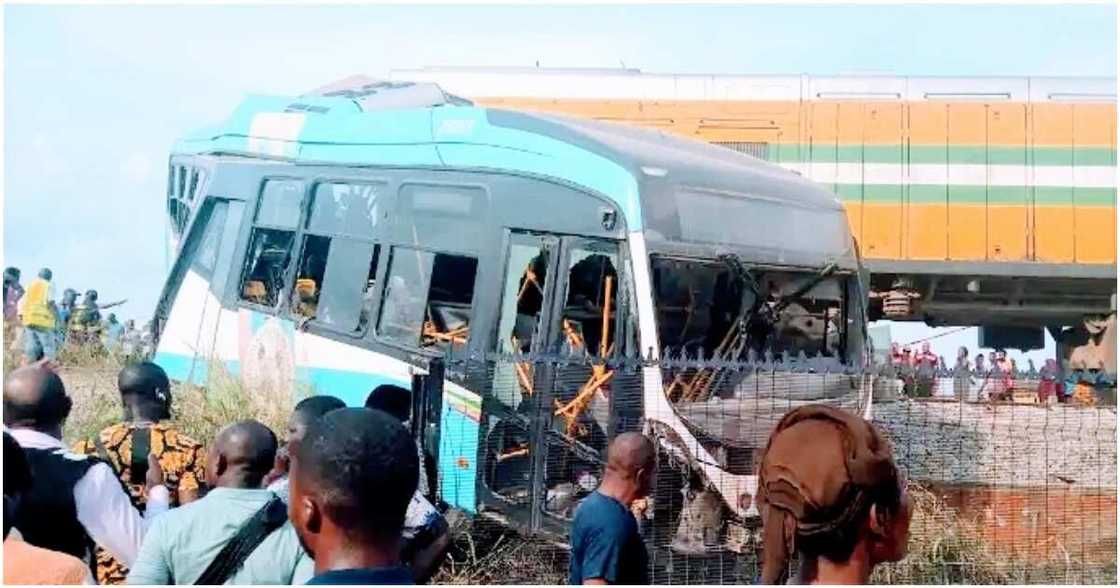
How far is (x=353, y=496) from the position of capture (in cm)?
276

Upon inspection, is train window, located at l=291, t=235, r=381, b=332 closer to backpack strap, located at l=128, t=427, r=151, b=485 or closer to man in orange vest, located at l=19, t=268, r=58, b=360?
backpack strap, located at l=128, t=427, r=151, b=485

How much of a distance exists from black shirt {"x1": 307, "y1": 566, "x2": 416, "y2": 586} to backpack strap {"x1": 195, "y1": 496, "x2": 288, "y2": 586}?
898 millimetres

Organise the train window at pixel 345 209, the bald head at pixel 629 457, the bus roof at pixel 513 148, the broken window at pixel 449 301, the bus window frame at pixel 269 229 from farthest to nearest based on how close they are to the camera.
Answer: the bus window frame at pixel 269 229
the train window at pixel 345 209
the broken window at pixel 449 301
the bus roof at pixel 513 148
the bald head at pixel 629 457

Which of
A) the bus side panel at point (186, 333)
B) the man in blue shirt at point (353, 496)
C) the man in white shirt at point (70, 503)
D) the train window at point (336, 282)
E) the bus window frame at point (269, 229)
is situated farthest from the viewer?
the bus side panel at point (186, 333)

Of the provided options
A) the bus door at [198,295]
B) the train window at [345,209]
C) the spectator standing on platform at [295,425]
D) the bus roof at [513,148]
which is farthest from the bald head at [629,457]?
the bus door at [198,295]

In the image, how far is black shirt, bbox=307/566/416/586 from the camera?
8.64 feet

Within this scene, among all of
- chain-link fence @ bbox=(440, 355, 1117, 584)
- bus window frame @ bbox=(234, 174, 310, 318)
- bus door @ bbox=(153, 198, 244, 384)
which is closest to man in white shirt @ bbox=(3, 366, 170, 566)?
chain-link fence @ bbox=(440, 355, 1117, 584)

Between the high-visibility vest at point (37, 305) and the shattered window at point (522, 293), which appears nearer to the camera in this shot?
the shattered window at point (522, 293)

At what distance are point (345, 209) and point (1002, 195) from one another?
404 inches

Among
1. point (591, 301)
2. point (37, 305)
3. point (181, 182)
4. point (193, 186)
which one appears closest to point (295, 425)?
point (591, 301)

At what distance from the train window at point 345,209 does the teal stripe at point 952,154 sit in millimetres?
8416

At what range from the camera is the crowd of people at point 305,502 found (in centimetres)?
259

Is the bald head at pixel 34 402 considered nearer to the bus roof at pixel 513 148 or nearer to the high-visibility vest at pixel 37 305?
the bus roof at pixel 513 148

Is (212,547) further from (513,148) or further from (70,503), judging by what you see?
(513,148)
